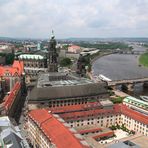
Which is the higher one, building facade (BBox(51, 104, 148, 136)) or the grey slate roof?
the grey slate roof

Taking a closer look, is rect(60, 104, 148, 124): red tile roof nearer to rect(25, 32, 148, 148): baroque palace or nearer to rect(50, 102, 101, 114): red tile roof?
rect(25, 32, 148, 148): baroque palace

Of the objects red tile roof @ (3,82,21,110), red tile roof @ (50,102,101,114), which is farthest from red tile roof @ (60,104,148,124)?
red tile roof @ (3,82,21,110)

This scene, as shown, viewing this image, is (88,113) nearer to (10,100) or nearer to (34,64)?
(10,100)

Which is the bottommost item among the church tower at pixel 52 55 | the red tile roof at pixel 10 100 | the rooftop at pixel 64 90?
the red tile roof at pixel 10 100

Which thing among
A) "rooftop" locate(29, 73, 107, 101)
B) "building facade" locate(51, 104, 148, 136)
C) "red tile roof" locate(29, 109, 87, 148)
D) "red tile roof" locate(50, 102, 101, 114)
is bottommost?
"building facade" locate(51, 104, 148, 136)

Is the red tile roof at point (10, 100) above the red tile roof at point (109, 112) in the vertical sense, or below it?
above

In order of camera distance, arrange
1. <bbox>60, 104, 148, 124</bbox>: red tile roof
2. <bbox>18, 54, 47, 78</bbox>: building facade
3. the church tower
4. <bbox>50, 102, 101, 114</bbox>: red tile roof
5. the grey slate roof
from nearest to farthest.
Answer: <bbox>60, 104, 148, 124</bbox>: red tile roof
<bbox>50, 102, 101, 114</bbox>: red tile roof
the grey slate roof
the church tower
<bbox>18, 54, 47, 78</bbox>: building facade

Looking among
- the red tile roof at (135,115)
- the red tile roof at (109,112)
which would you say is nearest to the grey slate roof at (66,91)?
the red tile roof at (109,112)

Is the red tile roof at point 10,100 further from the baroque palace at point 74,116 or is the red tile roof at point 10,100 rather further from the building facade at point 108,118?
the building facade at point 108,118

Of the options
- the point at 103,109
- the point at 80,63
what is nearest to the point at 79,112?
the point at 103,109
